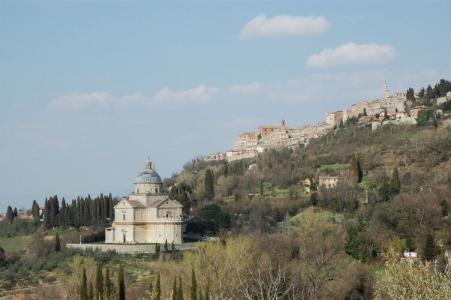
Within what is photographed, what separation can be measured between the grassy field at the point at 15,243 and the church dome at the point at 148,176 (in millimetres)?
10778

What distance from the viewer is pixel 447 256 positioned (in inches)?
1674

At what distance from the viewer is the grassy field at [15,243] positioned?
62500mm

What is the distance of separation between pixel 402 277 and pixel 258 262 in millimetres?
18449

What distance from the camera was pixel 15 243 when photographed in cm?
6556

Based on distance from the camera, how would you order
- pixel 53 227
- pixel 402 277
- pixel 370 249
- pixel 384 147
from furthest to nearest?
pixel 384 147 → pixel 53 227 → pixel 370 249 → pixel 402 277

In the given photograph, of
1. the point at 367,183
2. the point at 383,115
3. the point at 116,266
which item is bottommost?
the point at 116,266

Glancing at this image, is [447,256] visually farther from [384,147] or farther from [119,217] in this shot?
[384,147]

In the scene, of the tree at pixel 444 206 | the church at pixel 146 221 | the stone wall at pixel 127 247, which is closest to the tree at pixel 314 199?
the church at pixel 146 221

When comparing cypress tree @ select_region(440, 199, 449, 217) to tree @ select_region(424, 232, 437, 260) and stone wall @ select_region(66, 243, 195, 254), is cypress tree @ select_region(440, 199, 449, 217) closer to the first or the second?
tree @ select_region(424, 232, 437, 260)

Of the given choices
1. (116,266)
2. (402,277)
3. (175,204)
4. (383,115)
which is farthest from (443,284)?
(383,115)

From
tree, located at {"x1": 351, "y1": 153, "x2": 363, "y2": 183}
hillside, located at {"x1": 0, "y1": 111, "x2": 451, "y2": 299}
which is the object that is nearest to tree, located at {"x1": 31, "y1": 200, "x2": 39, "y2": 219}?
hillside, located at {"x1": 0, "y1": 111, "x2": 451, "y2": 299}

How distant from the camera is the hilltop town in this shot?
299ft

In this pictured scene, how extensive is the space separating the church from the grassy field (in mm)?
7678

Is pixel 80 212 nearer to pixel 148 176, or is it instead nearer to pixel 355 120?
pixel 148 176
